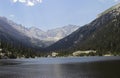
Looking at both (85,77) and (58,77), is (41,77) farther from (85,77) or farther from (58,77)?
(85,77)

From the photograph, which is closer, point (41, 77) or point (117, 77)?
point (117, 77)

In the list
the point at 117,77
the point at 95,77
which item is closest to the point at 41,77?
the point at 95,77

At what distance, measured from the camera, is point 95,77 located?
88.6 metres

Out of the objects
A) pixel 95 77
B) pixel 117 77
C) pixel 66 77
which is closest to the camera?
pixel 117 77

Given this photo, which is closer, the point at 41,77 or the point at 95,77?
the point at 95,77

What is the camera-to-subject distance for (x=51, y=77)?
320 ft

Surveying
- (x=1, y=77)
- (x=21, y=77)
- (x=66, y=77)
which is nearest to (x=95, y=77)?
(x=66, y=77)

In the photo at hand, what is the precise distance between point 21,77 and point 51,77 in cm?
1137

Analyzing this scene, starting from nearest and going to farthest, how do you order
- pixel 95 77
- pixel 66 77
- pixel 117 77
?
pixel 117 77, pixel 95 77, pixel 66 77

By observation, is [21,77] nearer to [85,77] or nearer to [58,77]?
[58,77]

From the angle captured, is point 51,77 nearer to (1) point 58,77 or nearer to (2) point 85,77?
(1) point 58,77

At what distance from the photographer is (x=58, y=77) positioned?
96.1 m

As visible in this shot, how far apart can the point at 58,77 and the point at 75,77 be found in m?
A: 6.51

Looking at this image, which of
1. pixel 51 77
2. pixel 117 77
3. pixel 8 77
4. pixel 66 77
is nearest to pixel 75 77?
pixel 66 77
